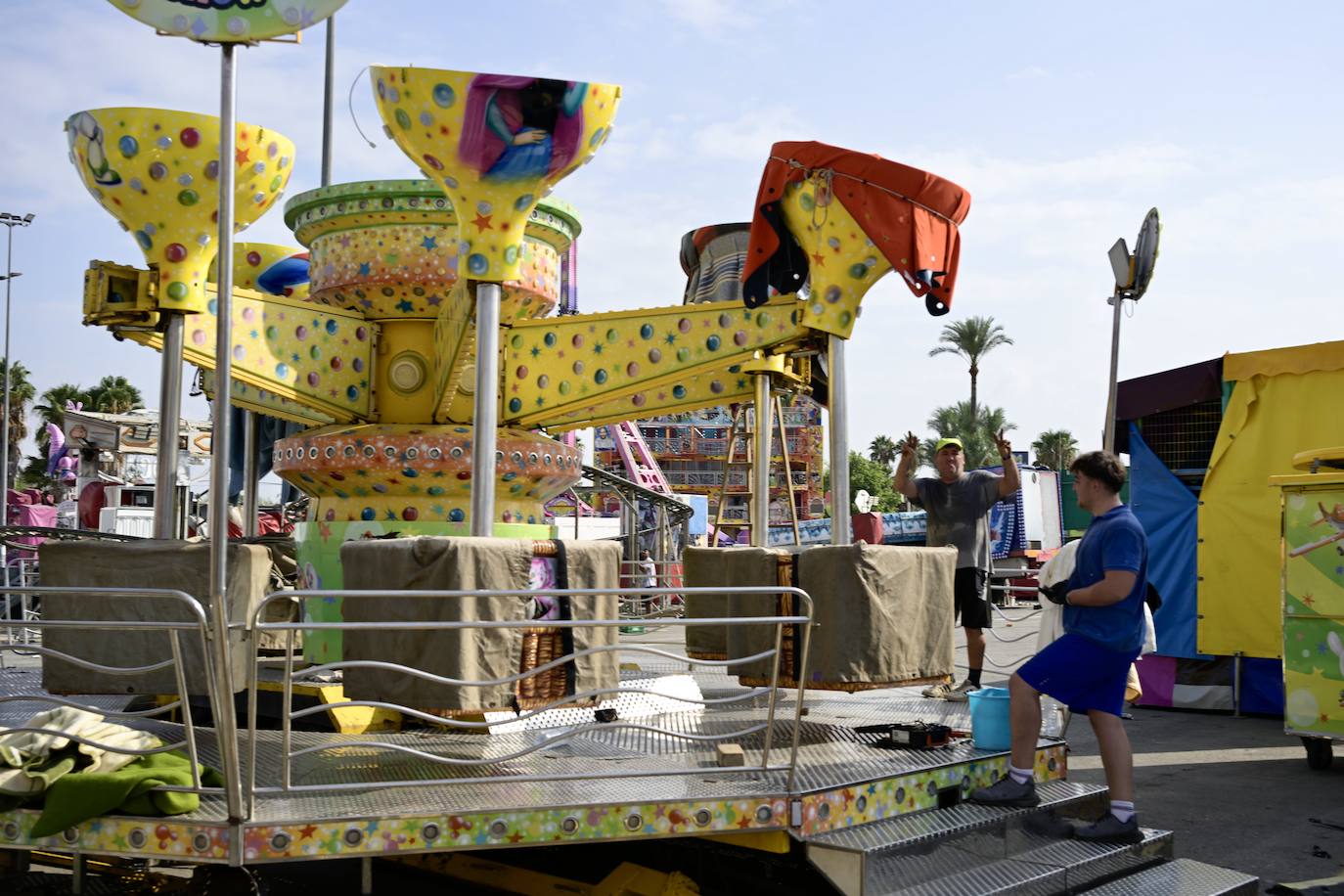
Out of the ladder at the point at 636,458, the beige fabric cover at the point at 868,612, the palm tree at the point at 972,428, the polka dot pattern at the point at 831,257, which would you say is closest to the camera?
the beige fabric cover at the point at 868,612

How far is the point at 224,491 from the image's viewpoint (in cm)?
450

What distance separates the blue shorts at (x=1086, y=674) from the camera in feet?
16.2

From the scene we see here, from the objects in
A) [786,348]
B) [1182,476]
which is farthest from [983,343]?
[786,348]

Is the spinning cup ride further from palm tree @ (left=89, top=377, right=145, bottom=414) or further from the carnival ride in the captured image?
palm tree @ (left=89, top=377, right=145, bottom=414)

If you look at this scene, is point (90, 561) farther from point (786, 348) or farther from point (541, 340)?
point (786, 348)

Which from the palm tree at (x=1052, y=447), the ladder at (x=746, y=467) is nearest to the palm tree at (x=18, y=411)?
the ladder at (x=746, y=467)

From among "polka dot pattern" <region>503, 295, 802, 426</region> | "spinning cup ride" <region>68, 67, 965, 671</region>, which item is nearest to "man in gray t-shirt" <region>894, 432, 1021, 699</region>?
"spinning cup ride" <region>68, 67, 965, 671</region>

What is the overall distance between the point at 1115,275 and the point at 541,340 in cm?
429

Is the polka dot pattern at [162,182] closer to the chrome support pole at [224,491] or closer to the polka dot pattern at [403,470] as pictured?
the polka dot pattern at [403,470]

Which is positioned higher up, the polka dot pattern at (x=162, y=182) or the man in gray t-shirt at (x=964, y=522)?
the polka dot pattern at (x=162, y=182)

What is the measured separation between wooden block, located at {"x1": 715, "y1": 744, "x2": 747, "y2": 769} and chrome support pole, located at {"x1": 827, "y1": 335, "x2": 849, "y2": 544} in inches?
62.7

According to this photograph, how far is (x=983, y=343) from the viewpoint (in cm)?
4691

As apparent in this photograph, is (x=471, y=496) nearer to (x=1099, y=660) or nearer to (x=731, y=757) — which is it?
(x=731, y=757)

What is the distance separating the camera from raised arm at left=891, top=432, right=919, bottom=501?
275 inches
